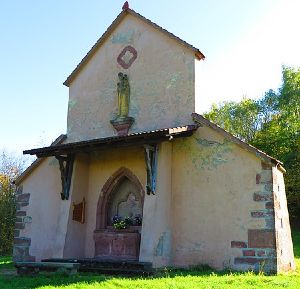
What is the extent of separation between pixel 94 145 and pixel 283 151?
19267 millimetres

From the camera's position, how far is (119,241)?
10727 millimetres

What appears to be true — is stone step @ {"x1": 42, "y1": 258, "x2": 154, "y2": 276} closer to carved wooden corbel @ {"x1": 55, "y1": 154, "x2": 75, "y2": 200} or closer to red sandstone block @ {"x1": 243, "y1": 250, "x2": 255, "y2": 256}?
red sandstone block @ {"x1": 243, "y1": 250, "x2": 255, "y2": 256}

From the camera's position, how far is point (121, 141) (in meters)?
10.0

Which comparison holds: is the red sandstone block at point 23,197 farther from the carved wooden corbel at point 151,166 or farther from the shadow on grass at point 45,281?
the carved wooden corbel at point 151,166

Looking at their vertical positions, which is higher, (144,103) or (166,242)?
(144,103)

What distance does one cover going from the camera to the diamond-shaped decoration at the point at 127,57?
486 inches

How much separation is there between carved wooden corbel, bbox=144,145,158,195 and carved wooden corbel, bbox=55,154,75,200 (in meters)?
2.68

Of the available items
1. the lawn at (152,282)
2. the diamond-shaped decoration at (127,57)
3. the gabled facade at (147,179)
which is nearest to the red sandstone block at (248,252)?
the gabled facade at (147,179)

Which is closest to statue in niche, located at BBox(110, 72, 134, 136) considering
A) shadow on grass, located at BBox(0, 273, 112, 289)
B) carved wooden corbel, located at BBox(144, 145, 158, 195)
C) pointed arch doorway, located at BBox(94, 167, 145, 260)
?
pointed arch doorway, located at BBox(94, 167, 145, 260)

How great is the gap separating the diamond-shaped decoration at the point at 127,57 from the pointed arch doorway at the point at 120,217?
337 centimetres

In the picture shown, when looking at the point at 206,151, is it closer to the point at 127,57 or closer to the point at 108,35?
the point at 127,57

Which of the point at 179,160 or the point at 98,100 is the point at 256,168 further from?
the point at 98,100

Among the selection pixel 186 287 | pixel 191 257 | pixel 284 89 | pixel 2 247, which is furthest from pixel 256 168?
pixel 284 89

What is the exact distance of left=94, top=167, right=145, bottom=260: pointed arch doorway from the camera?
1056 centimetres
